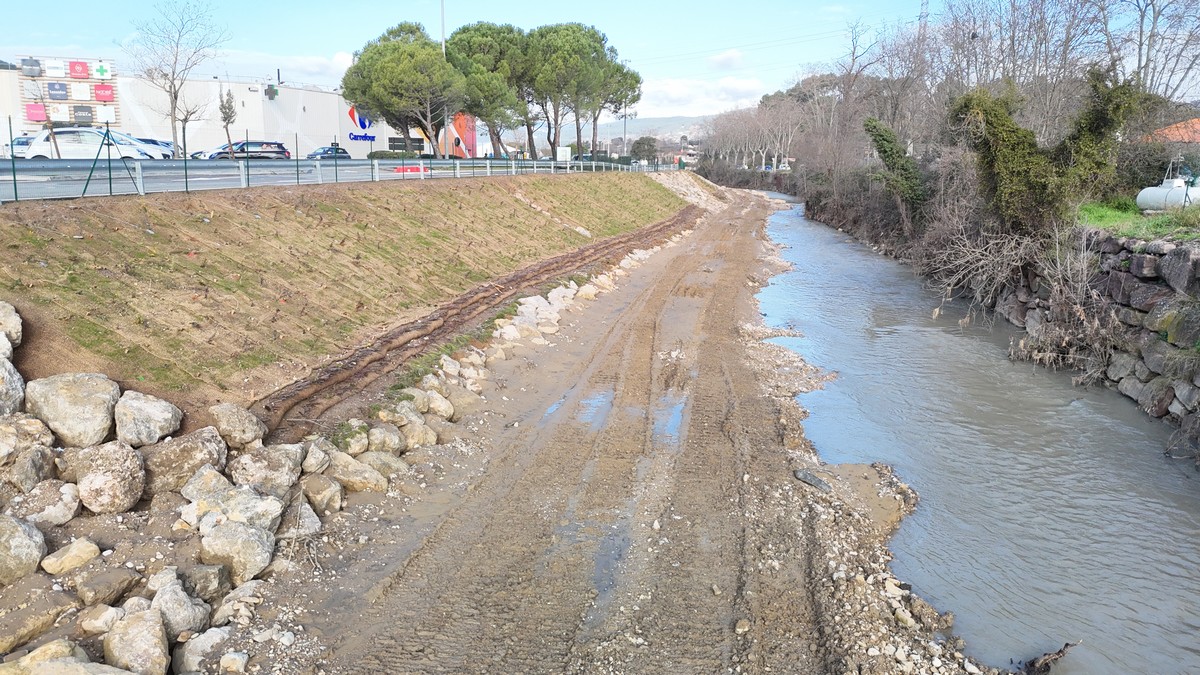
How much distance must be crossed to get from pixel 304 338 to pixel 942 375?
437 inches

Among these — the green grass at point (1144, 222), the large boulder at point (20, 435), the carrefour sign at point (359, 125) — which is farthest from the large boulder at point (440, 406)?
the carrefour sign at point (359, 125)

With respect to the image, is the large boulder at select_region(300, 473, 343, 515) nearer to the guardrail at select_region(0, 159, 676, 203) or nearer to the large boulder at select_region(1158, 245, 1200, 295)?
the guardrail at select_region(0, 159, 676, 203)

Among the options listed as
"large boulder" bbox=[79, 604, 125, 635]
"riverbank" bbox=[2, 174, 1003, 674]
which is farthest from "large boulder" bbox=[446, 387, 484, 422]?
"large boulder" bbox=[79, 604, 125, 635]

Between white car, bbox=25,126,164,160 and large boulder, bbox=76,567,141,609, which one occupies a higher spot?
white car, bbox=25,126,164,160

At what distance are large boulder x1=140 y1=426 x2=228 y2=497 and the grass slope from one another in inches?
43.3

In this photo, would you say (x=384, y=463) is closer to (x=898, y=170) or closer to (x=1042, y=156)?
(x=1042, y=156)

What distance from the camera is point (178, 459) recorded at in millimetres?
6473

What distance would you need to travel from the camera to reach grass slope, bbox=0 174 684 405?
7875mm

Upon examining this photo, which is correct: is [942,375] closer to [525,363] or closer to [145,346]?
[525,363]

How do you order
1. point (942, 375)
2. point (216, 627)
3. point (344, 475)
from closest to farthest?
point (216, 627)
point (344, 475)
point (942, 375)

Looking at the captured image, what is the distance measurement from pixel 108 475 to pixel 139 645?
1902 millimetres

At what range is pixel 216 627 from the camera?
5.14 m

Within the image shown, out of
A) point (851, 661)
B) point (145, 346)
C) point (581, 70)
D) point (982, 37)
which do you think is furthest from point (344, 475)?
point (581, 70)

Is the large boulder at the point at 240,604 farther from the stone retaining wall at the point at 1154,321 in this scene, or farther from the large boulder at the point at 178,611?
the stone retaining wall at the point at 1154,321
